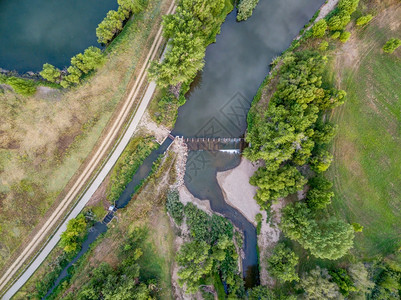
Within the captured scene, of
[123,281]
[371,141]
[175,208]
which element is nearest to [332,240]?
[371,141]

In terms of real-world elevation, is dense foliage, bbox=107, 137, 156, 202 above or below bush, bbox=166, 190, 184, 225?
above

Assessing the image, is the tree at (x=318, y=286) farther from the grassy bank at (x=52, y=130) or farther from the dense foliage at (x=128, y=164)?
the grassy bank at (x=52, y=130)

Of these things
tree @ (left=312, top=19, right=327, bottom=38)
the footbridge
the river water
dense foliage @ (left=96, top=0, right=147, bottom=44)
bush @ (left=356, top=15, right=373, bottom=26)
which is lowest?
the footbridge

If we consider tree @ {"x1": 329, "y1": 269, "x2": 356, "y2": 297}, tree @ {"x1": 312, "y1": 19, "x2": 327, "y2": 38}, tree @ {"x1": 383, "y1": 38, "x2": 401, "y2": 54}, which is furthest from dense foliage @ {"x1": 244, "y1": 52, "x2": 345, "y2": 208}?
tree @ {"x1": 329, "y1": 269, "x2": 356, "y2": 297}

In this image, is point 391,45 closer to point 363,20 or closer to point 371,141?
point 363,20

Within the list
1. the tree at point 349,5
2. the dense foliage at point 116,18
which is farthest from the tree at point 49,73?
the tree at point 349,5

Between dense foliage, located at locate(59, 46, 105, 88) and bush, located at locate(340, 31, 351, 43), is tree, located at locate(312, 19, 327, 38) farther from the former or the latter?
dense foliage, located at locate(59, 46, 105, 88)

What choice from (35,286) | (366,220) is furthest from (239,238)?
(35,286)

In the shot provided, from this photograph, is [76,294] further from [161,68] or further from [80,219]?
[161,68]
